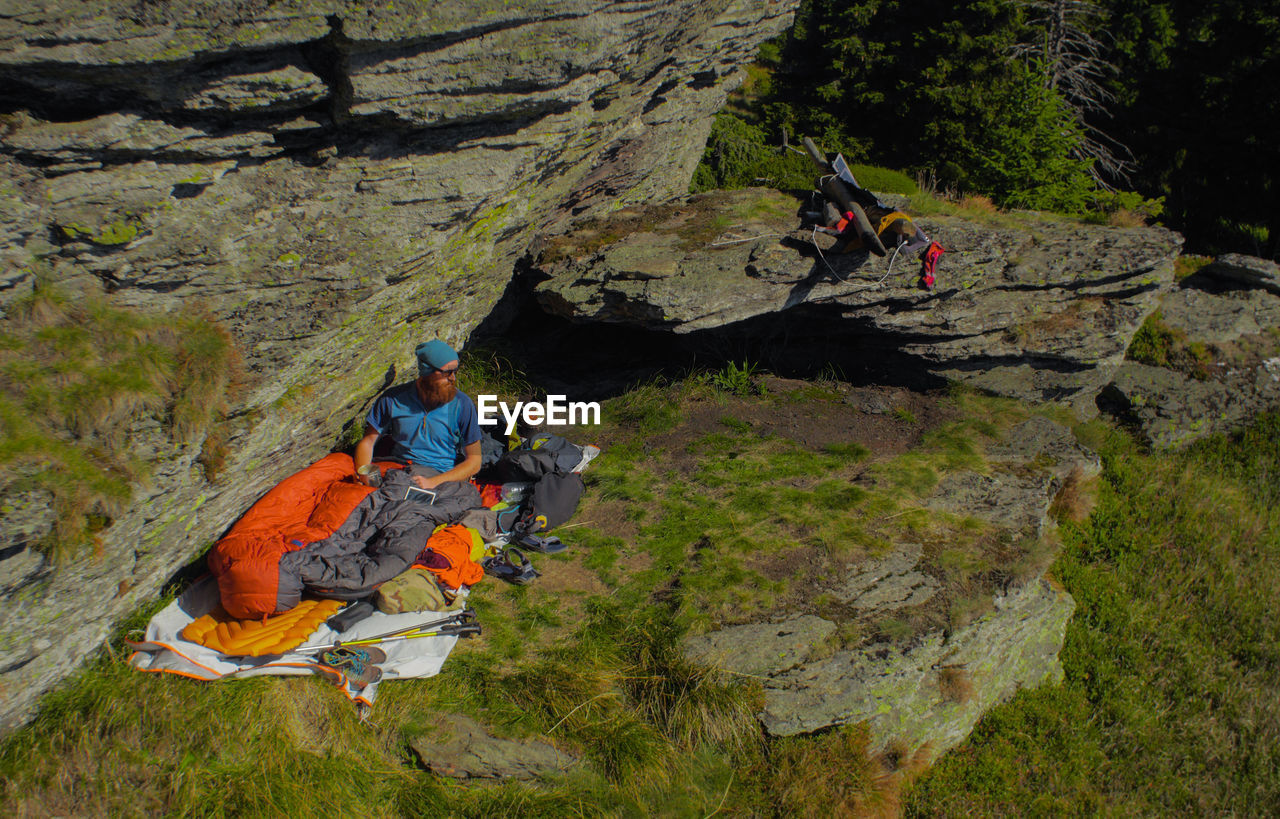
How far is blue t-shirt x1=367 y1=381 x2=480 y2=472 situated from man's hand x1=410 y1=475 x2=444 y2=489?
287 mm

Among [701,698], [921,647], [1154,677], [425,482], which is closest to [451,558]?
[425,482]

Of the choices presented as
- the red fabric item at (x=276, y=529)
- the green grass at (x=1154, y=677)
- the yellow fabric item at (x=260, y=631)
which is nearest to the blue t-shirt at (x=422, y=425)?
the red fabric item at (x=276, y=529)

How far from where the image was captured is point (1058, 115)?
37.6 ft

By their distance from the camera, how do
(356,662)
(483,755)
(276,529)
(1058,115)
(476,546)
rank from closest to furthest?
1. (483,755)
2. (356,662)
3. (276,529)
4. (476,546)
5. (1058,115)

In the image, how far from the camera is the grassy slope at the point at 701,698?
4090 mm

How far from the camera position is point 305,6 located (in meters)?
4.57

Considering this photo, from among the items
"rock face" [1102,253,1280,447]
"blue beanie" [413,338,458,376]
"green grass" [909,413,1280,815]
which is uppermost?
"blue beanie" [413,338,458,376]

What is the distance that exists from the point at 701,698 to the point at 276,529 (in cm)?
334

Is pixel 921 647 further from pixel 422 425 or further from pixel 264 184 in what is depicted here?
pixel 264 184

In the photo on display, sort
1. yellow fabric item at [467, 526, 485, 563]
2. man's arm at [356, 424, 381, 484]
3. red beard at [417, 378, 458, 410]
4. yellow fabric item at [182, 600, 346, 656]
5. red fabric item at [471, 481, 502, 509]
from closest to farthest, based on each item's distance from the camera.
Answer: yellow fabric item at [182, 600, 346, 656] → yellow fabric item at [467, 526, 485, 563] → red beard at [417, 378, 458, 410] → man's arm at [356, 424, 381, 484] → red fabric item at [471, 481, 502, 509]

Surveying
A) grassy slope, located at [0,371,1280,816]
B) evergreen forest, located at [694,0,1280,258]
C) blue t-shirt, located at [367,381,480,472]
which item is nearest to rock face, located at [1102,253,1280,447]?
grassy slope, located at [0,371,1280,816]

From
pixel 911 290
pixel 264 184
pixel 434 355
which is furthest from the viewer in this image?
pixel 911 290

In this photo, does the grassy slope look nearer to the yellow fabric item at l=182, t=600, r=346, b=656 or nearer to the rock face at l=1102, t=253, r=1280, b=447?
the yellow fabric item at l=182, t=600, r=346, b=656

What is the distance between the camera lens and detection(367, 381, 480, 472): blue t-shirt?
5980 mm
